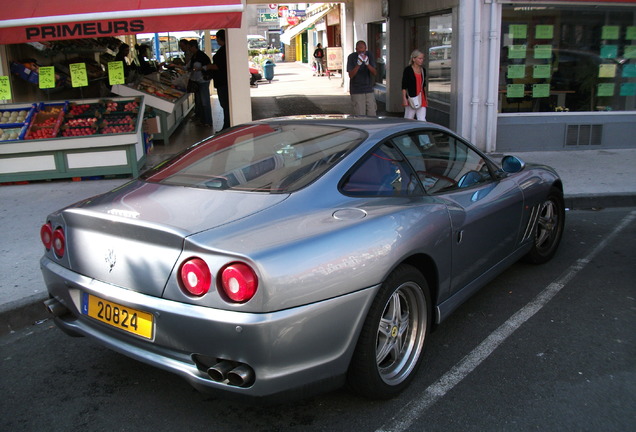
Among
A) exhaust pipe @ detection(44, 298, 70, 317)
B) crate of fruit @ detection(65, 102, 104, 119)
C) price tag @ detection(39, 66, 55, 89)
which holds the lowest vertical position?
exhaust pipe @ detection(44, 298, 70, 317)

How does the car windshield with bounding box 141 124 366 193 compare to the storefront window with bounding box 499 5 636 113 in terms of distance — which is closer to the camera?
the car windshield with bounding box 141 124 366 193

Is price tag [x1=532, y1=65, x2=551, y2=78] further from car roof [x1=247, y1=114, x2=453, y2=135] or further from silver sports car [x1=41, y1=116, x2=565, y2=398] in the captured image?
silver sports car [x1=41, y1=116, x2=565, y2=398]

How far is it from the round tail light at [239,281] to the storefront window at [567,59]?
880 cm

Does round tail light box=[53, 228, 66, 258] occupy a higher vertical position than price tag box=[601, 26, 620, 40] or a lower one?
lower

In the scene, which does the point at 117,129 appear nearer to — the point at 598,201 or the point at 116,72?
the point at 116,72

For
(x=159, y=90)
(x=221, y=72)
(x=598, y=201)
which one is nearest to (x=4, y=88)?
(x=159, y=90)

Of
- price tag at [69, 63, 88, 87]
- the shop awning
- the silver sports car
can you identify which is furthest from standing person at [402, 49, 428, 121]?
the shop awning

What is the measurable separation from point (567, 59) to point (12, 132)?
9.11m

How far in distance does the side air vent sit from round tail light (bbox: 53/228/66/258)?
30.7 feet

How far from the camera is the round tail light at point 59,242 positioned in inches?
126

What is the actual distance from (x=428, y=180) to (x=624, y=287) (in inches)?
85.8

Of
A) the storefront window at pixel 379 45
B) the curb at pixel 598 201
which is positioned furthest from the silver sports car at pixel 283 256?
the storefront window at pixel 379 45

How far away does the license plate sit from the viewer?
9.08 feet

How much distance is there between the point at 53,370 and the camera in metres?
3.65
